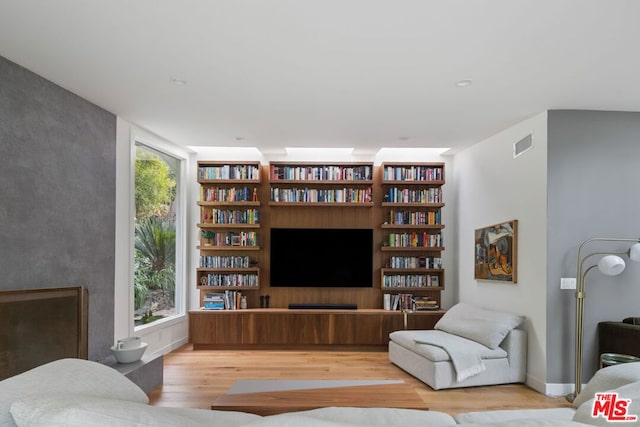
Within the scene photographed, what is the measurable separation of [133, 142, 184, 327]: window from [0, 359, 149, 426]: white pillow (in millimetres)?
3940

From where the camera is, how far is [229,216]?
6961 mm

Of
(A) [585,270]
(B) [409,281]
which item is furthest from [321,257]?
(A) [585,270]

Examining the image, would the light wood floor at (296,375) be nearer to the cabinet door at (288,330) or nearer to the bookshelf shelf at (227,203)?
the cabinet door at (288,330)

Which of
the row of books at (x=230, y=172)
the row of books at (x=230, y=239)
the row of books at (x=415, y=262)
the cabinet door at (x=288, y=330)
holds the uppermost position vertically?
the row of books at (x=230, y=172)

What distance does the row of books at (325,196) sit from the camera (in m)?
6.96

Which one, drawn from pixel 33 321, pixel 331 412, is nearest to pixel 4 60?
pixel 33 321

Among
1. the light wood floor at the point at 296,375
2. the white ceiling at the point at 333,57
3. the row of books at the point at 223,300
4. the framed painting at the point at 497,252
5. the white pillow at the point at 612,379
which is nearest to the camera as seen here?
the white pillow at the point at 612,379

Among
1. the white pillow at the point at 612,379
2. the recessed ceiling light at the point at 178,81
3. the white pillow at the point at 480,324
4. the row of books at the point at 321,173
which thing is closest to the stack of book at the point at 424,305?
the white pillow at the point at 480,324

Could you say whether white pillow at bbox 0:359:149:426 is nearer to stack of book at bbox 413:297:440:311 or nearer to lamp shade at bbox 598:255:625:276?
lamp shade at bbox 598:255:625:276

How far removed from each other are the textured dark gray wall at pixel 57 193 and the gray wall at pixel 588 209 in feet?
14.0

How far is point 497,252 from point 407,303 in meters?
1.68

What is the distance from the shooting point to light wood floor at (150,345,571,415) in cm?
433

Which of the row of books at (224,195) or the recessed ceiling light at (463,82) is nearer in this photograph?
the recessed ceiling light at (463,82)

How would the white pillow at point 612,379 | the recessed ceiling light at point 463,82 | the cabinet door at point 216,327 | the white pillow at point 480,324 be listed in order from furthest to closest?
the cabinet door at point 216,327, the white pillow at point 480,324, the recessed ceiling light at point 463,82, the white pillow at point 612,379
